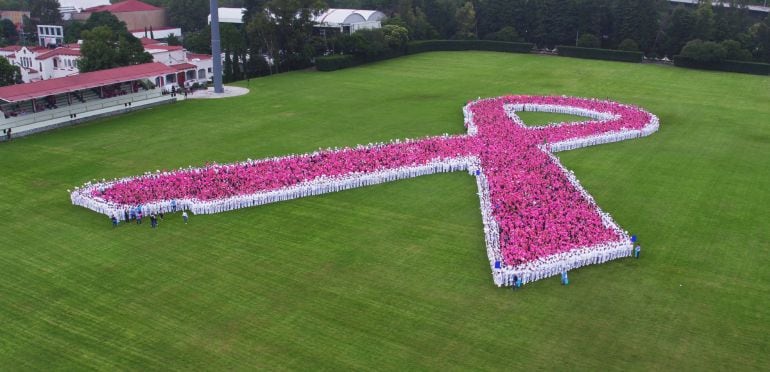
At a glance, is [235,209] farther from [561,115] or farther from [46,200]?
[561,115]

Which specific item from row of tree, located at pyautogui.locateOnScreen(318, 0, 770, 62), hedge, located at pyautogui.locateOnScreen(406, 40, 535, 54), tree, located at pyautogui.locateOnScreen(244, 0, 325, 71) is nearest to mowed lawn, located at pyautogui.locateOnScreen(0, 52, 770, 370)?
tree, located at pyautogui.locateOnScreen(244, 0, 325, 71)

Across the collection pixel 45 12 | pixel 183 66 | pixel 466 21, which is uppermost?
pixel 45 12

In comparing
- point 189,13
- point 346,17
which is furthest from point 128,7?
point 346,17

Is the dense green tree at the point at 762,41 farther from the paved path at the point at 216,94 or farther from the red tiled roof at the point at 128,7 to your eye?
the red tiled roof at the point at 128,7

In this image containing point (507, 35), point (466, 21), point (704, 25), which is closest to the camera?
point (704, 25)

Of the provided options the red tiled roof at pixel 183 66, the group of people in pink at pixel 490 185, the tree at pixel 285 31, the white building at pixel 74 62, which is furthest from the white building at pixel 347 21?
the group of people in pink at pixel 490 185

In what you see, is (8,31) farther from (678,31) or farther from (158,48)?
(678,31)

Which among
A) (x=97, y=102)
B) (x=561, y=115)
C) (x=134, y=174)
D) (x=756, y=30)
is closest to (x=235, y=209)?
(x=134, y=174)
